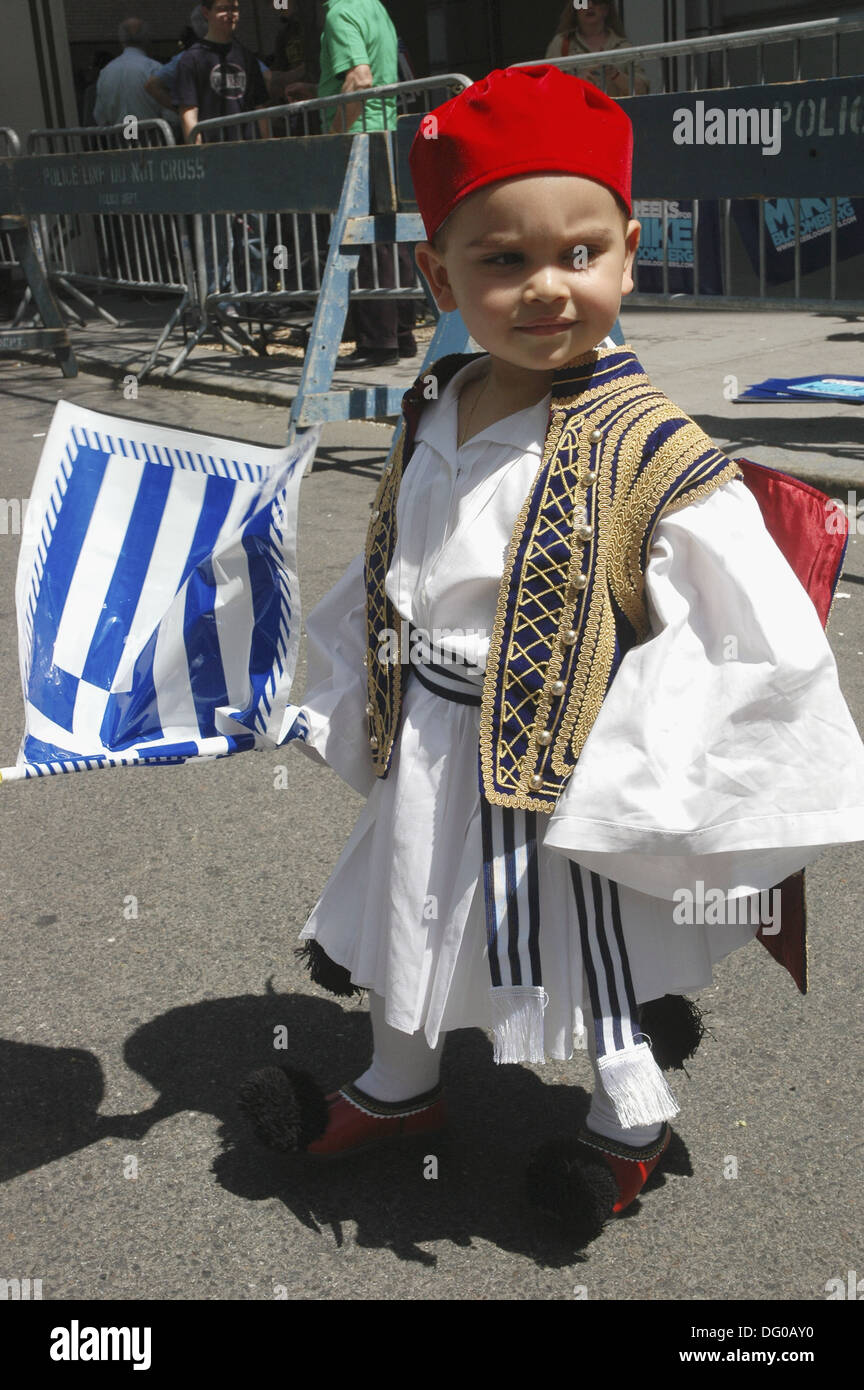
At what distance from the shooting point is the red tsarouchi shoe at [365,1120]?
7.32 feet

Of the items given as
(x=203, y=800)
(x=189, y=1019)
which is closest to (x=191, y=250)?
(x=203, y=800)

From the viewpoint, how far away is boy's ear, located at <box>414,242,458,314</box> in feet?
6.37

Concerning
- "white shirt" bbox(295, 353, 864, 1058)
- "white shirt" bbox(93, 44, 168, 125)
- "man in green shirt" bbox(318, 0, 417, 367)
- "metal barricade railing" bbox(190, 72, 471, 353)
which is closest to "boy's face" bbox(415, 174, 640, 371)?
"white shirt" bbox(295, 353, 864, 1058)

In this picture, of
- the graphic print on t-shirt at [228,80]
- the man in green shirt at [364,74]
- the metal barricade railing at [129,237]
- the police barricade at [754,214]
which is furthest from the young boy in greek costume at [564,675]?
the graphic print on t-shirt at [228,80]

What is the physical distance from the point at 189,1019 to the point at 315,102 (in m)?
5.50

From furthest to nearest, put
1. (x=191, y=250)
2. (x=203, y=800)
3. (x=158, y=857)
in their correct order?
(x=191, y=250) < (x=203, y=800) < (x=158, y=857)

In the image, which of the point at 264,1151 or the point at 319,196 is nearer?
the point at 264,1151

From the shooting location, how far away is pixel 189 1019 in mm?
2648

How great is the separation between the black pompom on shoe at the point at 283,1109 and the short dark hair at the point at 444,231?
1.25 metres

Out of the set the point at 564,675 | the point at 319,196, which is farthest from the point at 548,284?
the point at 319,196

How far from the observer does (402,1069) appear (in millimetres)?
2225

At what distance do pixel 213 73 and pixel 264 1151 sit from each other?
8.89 meters

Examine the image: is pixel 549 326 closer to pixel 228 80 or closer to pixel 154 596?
pixel 154 596

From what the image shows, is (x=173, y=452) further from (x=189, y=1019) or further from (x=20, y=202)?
(x=20, y=202)
